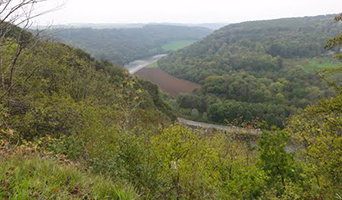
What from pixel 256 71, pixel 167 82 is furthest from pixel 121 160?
pixel 256 71

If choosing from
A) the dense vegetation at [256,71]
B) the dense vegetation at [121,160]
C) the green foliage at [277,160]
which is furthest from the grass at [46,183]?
the dense vegetation at [256,71]

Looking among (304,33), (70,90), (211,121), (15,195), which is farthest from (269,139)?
(304,33)

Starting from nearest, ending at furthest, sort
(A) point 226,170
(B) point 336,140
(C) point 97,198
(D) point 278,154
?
1. (C) point 97,198
2. (B) point 336,140
3. (D) point 278,154
4. (A) point 226,170

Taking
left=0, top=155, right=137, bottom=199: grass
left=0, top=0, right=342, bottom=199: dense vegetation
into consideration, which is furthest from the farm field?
left=0, top=155, right=137, bottom=199: grass

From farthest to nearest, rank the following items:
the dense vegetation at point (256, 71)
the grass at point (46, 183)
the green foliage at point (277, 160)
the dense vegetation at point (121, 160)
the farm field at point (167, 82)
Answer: the farm field at point (167, 82) → the dense vegetation at point (256, 71) → the green foliage at point (277, 160) → the dense vegetation at point (121, 160) → the grass at point (46, 183)

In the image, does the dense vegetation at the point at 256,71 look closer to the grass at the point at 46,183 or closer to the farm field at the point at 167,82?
the farm field at the point at 167,82

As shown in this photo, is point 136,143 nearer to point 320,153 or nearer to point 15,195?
point 15,195

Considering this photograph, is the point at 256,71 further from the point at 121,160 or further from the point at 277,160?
the point at 121,160
